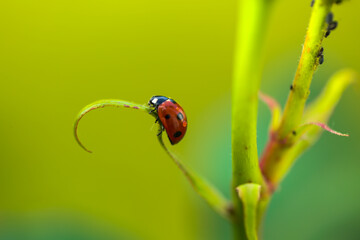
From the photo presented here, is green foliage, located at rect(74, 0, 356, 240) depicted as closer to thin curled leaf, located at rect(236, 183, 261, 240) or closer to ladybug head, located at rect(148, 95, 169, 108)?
thin curled leaf, located at rect(236, 183, 261, 240)

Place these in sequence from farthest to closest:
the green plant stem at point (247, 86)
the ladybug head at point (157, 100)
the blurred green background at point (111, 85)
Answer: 1. the blurred green background at point (111, 85)
2. the ladybug head at point (157, 100)
3. the green plant stem at point (247, 86)

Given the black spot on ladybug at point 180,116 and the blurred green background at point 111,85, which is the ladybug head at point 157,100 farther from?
the blurred green background at point 111,85

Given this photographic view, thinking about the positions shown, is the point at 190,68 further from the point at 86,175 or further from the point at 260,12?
the point at 260,12

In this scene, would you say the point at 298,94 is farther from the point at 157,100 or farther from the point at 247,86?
the point at 157,100

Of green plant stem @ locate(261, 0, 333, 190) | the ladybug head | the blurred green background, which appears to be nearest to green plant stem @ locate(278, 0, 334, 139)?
green plant stem @ locate(261, 0, 333, 190)

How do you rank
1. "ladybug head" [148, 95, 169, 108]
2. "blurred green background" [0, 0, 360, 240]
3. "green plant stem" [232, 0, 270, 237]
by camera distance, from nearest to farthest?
"green plant stem" [232, 0, 270, 237]
"ladybug head" [148, 95, 169, 108]
"blurred green background" [0, 0, 360, 240]

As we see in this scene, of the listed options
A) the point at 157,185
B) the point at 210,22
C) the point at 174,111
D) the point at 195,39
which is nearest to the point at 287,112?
the point at 174,111

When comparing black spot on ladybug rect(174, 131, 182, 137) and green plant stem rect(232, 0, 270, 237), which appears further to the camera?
→ black spot on ladybug rect(174, 131, 182, 137)

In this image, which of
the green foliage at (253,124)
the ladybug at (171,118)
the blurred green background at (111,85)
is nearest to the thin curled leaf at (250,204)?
the green foliage at (253,124)
